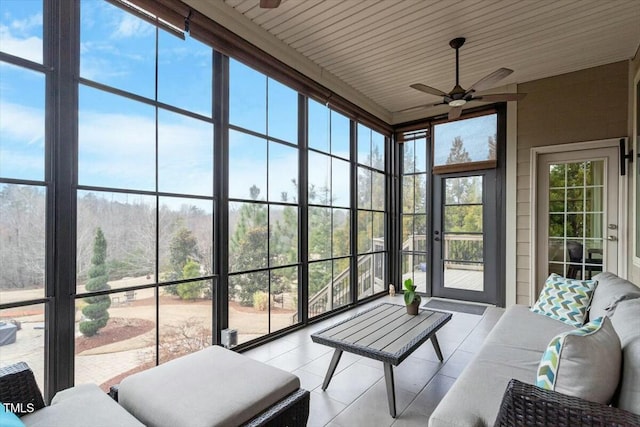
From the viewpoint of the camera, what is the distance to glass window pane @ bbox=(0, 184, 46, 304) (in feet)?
5.79

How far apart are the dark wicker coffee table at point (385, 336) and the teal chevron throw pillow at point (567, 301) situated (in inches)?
32.9

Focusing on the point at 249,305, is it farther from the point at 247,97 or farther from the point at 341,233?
the point at 247,97

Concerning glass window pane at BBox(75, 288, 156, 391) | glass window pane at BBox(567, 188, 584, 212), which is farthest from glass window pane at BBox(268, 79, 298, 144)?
glass window pane at BBox(567, 188, 584, 212)

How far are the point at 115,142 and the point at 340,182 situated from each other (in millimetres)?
2771

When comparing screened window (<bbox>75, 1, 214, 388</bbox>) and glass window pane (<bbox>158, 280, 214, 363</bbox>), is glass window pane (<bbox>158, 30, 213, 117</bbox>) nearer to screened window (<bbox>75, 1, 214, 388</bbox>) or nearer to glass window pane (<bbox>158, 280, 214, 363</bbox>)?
screened window (<bbox>75, 1, 214, 388</bbox>)

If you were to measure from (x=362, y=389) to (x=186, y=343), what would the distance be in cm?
142

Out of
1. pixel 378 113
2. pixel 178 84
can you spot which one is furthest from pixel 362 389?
pixel 378 113

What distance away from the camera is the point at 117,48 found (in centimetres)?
222

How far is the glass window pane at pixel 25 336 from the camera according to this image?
1.76 m

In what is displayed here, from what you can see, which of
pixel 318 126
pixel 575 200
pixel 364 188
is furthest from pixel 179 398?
pixel 575 200

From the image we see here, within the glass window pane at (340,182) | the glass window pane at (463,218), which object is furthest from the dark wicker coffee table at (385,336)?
the glass window pane at (463,218)

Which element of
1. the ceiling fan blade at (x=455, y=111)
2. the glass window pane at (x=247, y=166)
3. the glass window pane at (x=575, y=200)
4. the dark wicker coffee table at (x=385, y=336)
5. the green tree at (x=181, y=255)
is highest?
the ceiling fan blade at (x=455, y=111)

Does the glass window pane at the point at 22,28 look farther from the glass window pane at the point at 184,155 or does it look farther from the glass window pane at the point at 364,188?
the glass window pane at the point at 364,188

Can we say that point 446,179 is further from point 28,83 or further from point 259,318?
point 28,83
